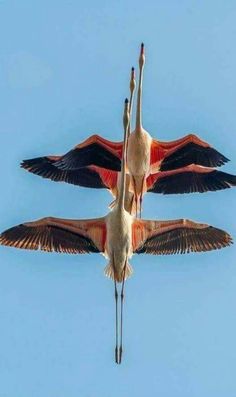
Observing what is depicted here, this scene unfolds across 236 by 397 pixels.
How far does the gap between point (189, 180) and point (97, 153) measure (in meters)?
1.99

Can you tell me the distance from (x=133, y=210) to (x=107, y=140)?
156cm

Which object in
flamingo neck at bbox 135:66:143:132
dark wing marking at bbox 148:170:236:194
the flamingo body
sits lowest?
the flamingo body

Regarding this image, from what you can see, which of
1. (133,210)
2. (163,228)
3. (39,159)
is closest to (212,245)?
(163,228)

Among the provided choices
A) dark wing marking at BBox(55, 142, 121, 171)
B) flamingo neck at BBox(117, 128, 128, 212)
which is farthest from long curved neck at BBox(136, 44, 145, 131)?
flamingo neck at BBox(117, 128, 128, 212)

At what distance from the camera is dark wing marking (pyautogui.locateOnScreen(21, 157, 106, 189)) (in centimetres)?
2631

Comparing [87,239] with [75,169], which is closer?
[87,239]

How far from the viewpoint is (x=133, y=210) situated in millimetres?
26406

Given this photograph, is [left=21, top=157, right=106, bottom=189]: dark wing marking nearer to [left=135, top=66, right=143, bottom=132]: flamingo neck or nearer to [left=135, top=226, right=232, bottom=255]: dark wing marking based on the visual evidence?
[left=135, top=66, right=143, bottom=132]: flamingo neck

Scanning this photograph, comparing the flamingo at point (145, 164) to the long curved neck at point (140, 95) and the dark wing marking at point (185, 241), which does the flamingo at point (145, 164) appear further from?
the dark wing marking at point (185, 241)

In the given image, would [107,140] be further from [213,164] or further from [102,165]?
[213,164]

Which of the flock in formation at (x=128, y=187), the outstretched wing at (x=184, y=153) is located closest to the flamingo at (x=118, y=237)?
the flock in formation at (x=128, y=187)

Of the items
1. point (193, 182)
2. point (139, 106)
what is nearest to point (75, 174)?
point (139, 106)

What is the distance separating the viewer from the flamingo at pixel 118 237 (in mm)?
23797

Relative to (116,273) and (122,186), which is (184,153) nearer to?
(122,186)
